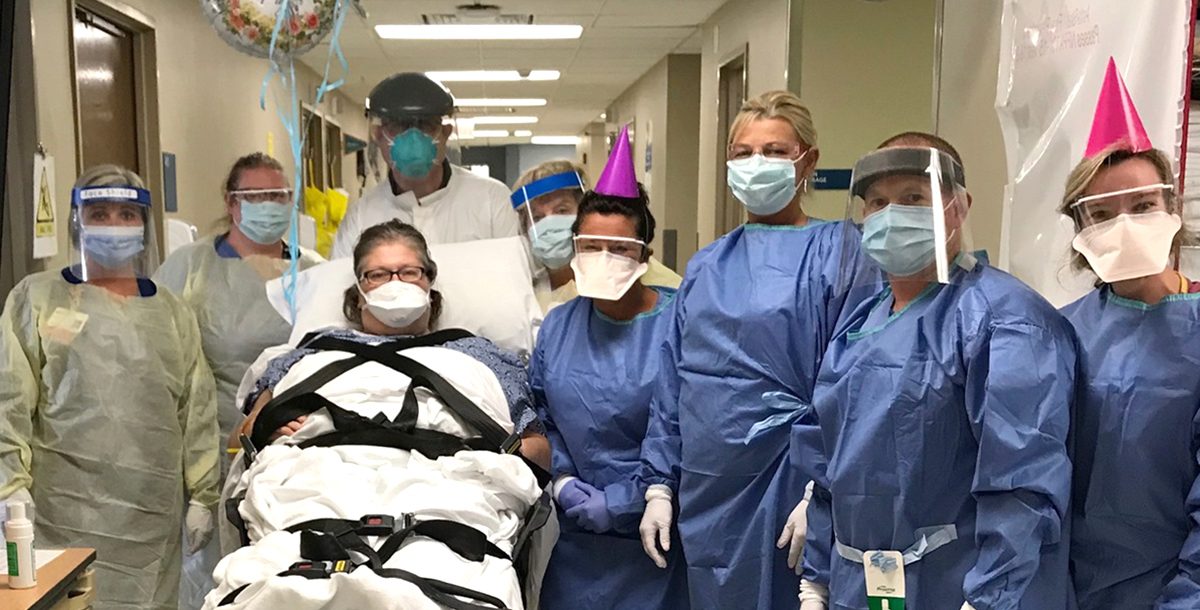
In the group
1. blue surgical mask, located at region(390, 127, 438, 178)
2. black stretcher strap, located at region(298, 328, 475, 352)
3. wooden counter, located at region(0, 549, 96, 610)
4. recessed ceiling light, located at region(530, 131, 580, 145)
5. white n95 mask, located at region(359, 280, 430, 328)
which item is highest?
recessed ceiling light, located at region(530, 131, 580, 145)

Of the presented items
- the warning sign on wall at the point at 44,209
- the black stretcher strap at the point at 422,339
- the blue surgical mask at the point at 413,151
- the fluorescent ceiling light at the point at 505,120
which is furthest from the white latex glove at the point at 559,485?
the fluorescent ceiling light at the point at 505,120

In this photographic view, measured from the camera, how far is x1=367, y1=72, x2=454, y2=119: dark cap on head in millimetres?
2656

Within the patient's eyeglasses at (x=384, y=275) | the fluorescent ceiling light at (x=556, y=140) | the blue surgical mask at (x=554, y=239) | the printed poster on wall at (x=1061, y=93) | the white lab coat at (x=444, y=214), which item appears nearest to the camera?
the printed poster on wall at (x=1061, y=93)

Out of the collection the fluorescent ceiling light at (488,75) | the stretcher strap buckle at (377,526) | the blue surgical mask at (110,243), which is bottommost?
the stretcher strap buckle at (377,526)

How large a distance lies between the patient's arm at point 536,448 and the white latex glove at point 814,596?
617mm

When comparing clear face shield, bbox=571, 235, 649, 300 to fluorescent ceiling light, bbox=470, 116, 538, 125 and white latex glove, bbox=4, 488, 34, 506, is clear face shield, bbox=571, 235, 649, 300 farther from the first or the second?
fluorescent ceiling light, bbox=470, 116, 538, 125

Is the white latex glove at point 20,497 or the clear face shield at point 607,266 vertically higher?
the clear face shield at point 607,266

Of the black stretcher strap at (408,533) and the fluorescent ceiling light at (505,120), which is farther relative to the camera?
the fluorescent ceiling light at (505,120)

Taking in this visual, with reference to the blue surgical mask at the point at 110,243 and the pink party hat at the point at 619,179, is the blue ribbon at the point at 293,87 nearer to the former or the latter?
the blue surgical mask at the point at 110,243

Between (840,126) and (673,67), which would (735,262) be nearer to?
(840,126)

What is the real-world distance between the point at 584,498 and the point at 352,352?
23.5 inches

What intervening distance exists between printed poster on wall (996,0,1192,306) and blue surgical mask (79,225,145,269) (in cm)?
203

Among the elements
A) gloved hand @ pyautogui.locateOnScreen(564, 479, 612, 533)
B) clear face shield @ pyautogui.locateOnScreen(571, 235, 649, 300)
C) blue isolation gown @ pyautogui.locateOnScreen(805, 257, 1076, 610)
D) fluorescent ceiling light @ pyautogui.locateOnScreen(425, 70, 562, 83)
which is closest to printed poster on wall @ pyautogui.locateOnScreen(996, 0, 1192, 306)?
blue isolation gown @ pyautogui.locateOnScreen(805, 257, 1076, 610)

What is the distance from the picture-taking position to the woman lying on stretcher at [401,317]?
2.12m
